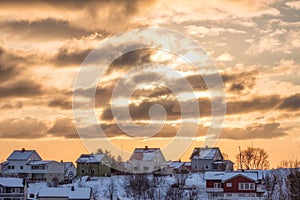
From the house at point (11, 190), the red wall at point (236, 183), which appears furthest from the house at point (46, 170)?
the red wall at point (236, 183)

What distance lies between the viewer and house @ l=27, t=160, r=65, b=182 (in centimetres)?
10125

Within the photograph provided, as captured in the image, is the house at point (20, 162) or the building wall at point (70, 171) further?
the building wall at point (70, 171)

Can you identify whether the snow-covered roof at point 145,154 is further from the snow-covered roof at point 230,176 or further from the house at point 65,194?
the house at point 65,194

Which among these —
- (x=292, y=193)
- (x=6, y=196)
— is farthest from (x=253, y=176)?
(x=6, y=196)

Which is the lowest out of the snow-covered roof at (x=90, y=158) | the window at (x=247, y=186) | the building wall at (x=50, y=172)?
the window at (x=247, y=186)

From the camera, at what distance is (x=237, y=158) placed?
359ft

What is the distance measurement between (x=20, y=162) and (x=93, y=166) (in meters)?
13.2

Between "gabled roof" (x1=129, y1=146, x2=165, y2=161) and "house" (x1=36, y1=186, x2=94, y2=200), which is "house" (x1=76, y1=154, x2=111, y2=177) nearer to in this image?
"gabled roof" (x1=129, y1=146, x2=165, y2=161)

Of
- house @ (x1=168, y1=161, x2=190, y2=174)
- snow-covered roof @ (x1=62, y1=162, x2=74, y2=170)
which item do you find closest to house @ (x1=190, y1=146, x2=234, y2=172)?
house @ (x1=168, y1=161, x2=190, y2=174)

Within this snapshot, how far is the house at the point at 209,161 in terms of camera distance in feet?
339

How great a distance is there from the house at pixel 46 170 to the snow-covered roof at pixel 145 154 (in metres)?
12.4

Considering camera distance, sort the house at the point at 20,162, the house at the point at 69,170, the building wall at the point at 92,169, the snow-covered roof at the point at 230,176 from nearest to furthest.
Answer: the snow-covered roof at the point at 230,176, the building wall at the point at 92,169, the house at the point at 20,162, the house at the point at 69,170

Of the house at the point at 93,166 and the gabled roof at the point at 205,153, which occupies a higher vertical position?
the gabled roof at the point at 205,153

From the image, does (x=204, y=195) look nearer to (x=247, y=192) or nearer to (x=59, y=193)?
(x=247, y=192)
